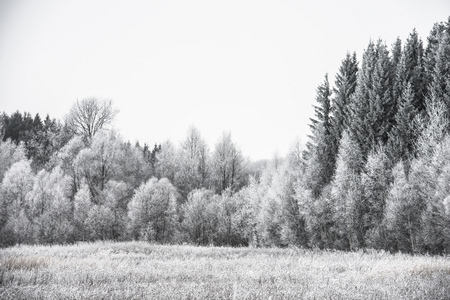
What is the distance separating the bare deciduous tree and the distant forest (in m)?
0.13

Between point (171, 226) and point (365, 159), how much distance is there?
25427 mm

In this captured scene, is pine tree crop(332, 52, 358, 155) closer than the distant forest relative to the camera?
No

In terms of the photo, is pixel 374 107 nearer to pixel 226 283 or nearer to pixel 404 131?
pixel 404 131

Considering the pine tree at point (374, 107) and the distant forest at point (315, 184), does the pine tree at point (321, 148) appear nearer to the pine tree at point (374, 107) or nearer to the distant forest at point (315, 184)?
the distant forest at point (315, 184)

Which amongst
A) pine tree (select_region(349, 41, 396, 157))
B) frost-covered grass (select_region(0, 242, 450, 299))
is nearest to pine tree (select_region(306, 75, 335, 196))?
pine tree (select_region(349, 41, 396, 157))

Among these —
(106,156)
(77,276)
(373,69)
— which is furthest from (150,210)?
(373,69)

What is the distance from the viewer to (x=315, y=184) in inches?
1361

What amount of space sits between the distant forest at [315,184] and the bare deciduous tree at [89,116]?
132 mm

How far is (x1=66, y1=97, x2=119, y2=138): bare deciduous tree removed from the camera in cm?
3906

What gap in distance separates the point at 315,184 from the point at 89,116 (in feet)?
98.4

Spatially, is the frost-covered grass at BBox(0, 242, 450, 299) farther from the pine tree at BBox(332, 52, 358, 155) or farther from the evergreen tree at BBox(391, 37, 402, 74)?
the evergreen tree at BBox(391, 37, 402, 74)

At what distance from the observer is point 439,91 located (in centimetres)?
2812

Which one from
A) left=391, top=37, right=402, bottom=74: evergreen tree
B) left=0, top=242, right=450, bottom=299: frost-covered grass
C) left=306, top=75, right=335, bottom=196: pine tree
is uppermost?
left=391, top=37, right=402, bottom=74: evergreen tree

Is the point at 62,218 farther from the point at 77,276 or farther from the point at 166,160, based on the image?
the point at 77,276
